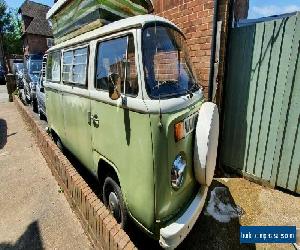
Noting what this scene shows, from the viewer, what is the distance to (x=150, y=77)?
7.89ft

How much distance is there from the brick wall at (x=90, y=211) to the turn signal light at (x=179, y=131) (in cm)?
109

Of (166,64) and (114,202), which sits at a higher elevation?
(166,64)

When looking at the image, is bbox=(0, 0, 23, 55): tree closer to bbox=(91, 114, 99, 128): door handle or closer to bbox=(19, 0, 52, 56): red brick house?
bbox=(19, 0, 52, 56): red brick house

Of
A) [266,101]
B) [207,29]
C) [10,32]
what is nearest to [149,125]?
[266,101]

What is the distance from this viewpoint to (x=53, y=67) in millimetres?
5086

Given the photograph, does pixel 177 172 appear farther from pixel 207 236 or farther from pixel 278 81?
pixel 278 81

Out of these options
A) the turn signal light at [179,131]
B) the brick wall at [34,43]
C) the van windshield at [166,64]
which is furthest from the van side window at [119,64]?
the brick wall at [34,43]

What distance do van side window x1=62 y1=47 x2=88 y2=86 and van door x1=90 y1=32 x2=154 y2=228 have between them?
0.43 metres

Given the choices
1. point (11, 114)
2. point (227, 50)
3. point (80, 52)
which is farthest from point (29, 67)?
point (227, 50)

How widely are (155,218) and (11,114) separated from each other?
10273 mm

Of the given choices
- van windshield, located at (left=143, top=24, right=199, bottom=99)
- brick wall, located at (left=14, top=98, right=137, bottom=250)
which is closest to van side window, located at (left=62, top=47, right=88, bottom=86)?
van windshield, located at (left=143, top=24, right=199, bottom=99)

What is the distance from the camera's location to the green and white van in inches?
91.4

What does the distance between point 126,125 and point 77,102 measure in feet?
4.85

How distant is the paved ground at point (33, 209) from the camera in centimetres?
321
